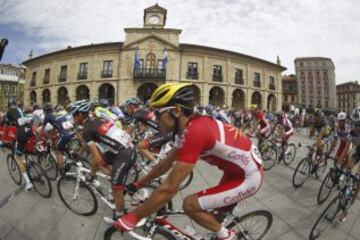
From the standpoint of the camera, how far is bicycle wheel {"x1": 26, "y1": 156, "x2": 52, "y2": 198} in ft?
16.6

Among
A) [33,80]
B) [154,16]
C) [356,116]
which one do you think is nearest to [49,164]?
[356,116]

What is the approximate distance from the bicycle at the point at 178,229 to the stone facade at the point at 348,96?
336ft

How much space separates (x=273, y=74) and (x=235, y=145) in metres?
41.3

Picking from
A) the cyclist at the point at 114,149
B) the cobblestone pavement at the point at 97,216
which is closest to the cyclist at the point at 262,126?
the cobblestone pavement at the point at 97,216

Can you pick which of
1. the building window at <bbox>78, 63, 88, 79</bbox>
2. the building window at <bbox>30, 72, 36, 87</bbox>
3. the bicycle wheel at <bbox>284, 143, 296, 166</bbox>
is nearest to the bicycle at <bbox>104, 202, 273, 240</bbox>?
the bicycle wheel at <bbox>284, 143, 296, 166</bbox>

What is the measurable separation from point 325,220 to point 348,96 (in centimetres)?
10848

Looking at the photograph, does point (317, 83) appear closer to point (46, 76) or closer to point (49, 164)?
point (46, 76)

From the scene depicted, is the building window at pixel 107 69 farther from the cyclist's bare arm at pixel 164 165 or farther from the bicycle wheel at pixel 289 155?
the cyclist's bare arm at pixel 164 165

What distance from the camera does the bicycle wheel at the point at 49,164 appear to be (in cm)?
615

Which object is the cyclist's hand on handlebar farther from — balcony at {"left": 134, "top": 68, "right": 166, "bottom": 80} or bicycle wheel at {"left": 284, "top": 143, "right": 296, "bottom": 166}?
balcony at {"left": 134, "top": 68, "right": 166, "bottom": 80}

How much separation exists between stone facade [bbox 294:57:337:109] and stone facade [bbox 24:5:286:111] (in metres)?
53.6

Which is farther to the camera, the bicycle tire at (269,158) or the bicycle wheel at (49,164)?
the bicycle tire at (269,158)

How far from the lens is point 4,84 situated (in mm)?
71625

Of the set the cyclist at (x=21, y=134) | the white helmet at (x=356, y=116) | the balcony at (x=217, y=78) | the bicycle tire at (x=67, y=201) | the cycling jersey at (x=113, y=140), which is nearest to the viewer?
the cycling jersey at (x=113, y=140)
